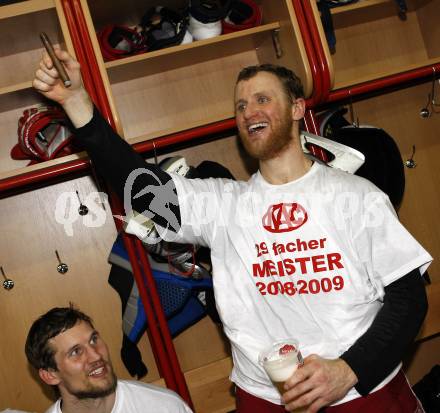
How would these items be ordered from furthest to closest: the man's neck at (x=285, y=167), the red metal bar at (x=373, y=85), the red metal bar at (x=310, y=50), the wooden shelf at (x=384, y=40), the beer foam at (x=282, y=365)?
the wooden shelf at (x=384, y=40) → the red metal bar at (x=373, y=85) → the red metal bar at (x=310, y=50) → the man's neck at (x=285, y=167) → the beer foam at (x=282, y=365)

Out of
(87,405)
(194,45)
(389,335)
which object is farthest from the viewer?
(194,45)

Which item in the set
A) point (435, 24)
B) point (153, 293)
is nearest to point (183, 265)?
point (153, 293)

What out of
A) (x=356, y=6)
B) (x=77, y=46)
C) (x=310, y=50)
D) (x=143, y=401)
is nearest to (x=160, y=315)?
(x=143, y=401)

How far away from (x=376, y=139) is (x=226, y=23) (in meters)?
0.79

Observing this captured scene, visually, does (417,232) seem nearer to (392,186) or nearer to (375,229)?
(392,186)

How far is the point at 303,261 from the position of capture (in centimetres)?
176

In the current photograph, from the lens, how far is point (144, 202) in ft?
5.99

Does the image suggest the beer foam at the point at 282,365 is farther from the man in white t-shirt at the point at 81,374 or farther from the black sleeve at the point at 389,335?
the man in white t-shirt at the point at 81,374

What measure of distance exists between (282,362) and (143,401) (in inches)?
25.4

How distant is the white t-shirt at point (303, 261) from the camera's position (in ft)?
5.61

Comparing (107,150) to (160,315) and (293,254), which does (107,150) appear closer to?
(293,254)

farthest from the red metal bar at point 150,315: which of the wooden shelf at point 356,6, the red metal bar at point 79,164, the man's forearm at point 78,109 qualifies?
the wooden shelf at point 356,6

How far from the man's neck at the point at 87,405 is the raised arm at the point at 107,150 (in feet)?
2.00

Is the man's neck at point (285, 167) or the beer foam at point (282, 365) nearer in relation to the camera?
the beer foam at point (282, 365)
